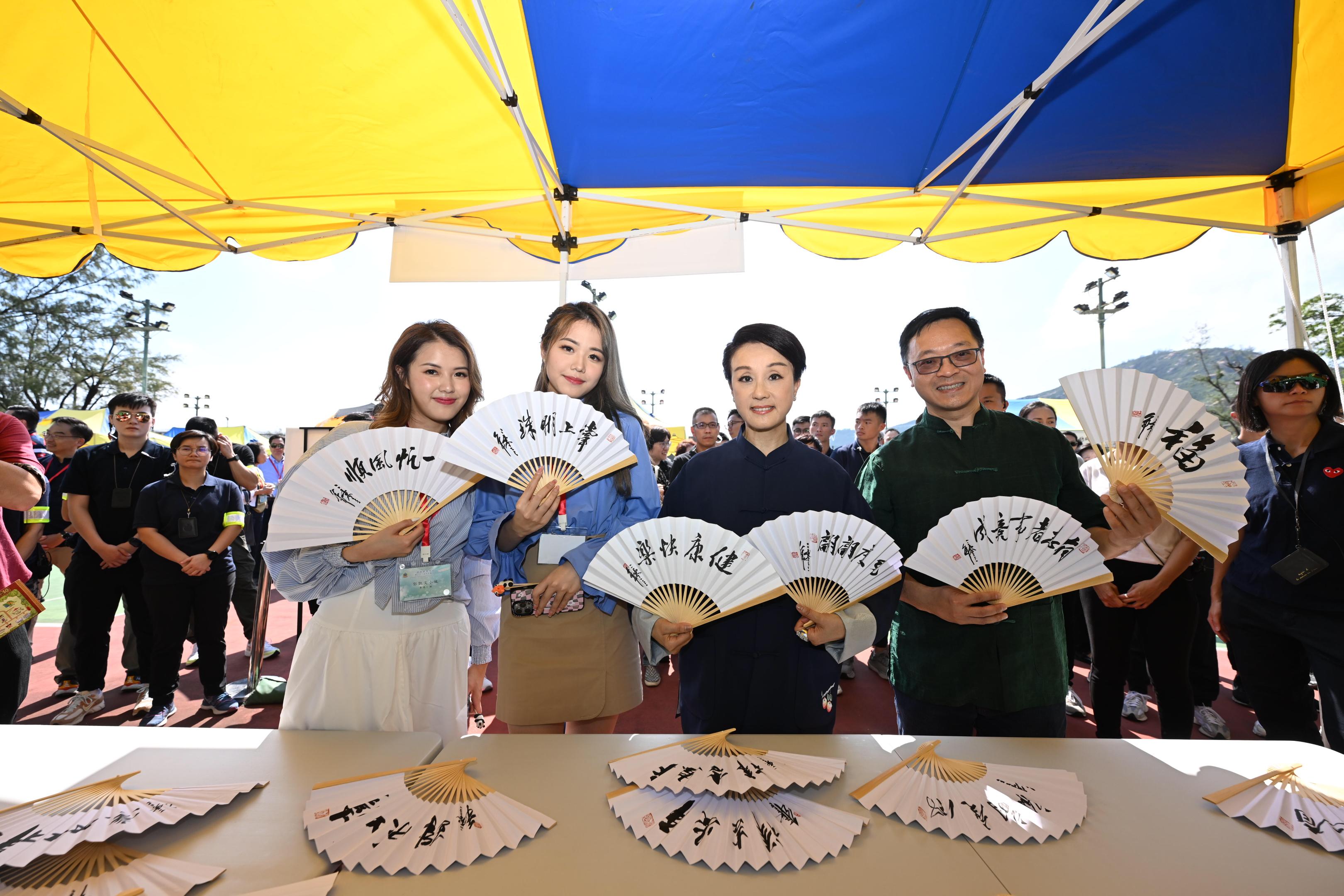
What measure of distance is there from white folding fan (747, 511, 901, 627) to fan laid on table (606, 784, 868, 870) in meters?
0.42

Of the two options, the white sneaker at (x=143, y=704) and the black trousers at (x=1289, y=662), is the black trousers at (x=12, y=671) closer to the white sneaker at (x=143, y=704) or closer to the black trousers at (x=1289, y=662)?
the white sneaker at (x=143, y=704)

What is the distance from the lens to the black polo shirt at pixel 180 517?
3.23 m

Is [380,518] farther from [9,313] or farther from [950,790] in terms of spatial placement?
[9,313]

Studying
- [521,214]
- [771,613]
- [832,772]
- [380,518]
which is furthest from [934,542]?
[521,214]

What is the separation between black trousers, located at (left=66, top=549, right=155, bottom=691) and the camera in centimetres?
338

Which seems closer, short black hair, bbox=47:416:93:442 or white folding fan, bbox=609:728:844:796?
white folding fan, bbox=609:728:844:796

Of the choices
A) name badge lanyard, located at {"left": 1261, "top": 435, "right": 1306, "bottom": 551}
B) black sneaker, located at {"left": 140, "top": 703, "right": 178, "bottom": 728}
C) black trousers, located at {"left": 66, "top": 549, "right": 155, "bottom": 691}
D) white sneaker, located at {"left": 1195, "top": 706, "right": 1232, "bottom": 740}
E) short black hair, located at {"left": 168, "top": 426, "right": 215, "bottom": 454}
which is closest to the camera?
name badge lanyard, located at {"left": 1261, "top": 435, "right": 1306, "bottom": 551}

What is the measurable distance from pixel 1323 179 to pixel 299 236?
5926 millimetres

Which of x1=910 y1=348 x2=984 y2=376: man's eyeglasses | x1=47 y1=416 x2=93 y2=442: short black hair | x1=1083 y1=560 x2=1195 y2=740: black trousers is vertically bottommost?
x1=1083 y1=560 x2=1195 y2=740: black trousers

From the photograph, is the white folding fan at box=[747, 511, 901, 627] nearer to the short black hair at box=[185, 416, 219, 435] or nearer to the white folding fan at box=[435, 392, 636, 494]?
the white folding fan at box=[435, 392, 636, 494]

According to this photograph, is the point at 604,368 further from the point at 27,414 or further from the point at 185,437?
the point at 27,414

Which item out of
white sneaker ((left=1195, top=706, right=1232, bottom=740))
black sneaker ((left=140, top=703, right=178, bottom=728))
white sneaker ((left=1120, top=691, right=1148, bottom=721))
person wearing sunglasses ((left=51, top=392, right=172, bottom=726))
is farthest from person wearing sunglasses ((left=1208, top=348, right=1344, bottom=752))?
person wearing sunglasses ((left=51, top=392, right=172, bottom=726))

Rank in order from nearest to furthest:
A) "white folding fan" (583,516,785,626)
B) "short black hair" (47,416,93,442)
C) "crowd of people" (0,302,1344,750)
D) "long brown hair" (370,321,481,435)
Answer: "white folding fan" (583,516,785,626) < "crowd of people" (0,302,1344,750) < "long brown hair" (370,321,481,435) < "short black hair" (47,416,93,442)

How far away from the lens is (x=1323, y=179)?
291 cm
